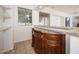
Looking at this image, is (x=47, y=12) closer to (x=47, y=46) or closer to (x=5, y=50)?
(x=47, y=46)

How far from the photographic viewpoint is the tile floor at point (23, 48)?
5.43 feet

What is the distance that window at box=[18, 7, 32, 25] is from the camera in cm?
163

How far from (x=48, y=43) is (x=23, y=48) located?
427 millimetres

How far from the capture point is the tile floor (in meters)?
1.66

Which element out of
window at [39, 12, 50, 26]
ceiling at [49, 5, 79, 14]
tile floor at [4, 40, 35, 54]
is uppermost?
ceiling at [49, 5, 79, 14]

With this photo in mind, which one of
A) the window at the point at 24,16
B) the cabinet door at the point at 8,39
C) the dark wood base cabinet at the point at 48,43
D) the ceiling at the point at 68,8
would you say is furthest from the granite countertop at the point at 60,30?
the cabinet door at the point at 8,39

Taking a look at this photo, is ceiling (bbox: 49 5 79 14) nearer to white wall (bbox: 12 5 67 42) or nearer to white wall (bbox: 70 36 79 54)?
white wall (bbox: 12 5 67 42)

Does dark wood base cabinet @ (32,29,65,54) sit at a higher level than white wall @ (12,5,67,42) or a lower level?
lower

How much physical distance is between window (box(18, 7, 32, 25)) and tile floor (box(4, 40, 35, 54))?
1.08 ft

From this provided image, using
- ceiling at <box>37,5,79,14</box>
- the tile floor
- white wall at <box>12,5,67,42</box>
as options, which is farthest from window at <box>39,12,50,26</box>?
the tile floor

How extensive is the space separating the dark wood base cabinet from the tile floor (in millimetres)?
86

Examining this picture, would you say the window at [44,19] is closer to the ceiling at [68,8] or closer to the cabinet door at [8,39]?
the ceiling at [68,8]

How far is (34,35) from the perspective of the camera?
1.75 meters

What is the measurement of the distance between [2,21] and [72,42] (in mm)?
1184
